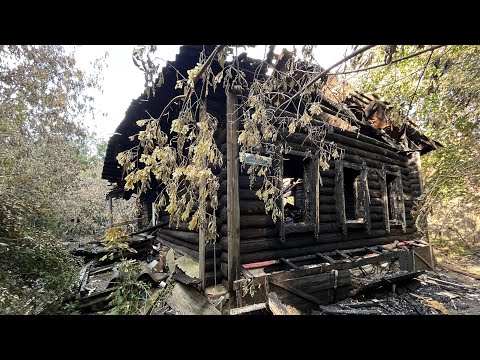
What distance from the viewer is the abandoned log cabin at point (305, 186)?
13.3 ft

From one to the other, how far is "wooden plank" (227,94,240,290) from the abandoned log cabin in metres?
0.02

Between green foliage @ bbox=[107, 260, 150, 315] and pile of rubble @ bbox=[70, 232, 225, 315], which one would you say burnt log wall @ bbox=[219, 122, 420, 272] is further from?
green foliage @ bbox=[107, 260, 150, 315]

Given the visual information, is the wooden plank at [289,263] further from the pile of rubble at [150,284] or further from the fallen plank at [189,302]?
the fallen plank at [189,302]

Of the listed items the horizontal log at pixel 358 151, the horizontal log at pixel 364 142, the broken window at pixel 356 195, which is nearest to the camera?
the horizontal log at pixel 358 151

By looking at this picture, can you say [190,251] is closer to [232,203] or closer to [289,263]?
[232,203]

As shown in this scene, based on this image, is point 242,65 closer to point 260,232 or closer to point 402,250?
point 260,232

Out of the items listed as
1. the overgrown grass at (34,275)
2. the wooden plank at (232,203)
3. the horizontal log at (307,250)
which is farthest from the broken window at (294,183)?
the overgrown grass at (34,275)

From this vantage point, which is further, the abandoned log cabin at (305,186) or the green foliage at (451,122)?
the green foliage at (451,122)

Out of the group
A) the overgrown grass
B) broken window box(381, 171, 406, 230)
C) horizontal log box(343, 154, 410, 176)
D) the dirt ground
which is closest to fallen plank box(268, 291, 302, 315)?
the dirt ground

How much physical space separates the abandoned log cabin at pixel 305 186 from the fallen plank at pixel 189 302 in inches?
32.6

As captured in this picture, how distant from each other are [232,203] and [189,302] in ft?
5.25

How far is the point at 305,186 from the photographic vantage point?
5285 millimetres
